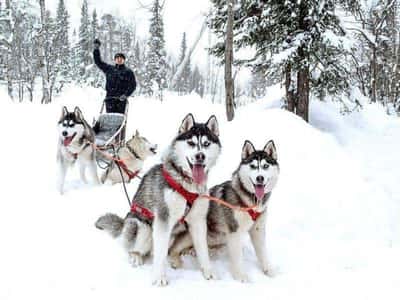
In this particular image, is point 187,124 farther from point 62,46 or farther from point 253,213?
point 62,46

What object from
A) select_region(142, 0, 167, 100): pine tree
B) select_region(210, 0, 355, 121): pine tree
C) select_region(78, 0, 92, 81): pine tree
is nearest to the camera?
select_region(210, 0, 355, 121): pine tree

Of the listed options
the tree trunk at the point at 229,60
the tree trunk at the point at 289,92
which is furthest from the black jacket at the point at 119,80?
the tree trunk at the point at 289,92

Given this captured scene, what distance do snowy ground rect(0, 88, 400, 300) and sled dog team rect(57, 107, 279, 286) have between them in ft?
0.65

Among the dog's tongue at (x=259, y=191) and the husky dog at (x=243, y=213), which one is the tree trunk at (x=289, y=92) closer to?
the husky dog at (x=243, y=213)

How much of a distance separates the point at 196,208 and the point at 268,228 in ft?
6.27

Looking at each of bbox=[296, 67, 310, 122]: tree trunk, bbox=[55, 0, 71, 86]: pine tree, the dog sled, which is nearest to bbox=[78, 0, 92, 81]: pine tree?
bbox=[55, 0, 71, 86]: pine tree

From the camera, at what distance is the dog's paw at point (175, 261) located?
13.8ft

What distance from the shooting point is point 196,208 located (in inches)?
155

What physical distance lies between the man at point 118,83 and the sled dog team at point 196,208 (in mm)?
4417

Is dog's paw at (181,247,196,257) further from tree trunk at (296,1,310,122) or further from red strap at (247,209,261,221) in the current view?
tree trunk at (296,1,310,122)

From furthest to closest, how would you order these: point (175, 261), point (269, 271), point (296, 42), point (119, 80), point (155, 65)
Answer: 1. point (155, 65)
2. point (296, 42)
3. point (119, 80)
4. point (269, 271)
5. point (175, 261)

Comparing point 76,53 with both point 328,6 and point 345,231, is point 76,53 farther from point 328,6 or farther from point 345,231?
point 345,231

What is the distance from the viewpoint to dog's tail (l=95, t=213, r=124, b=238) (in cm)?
461

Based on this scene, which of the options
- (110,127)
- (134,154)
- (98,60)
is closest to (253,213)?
(134,154)
